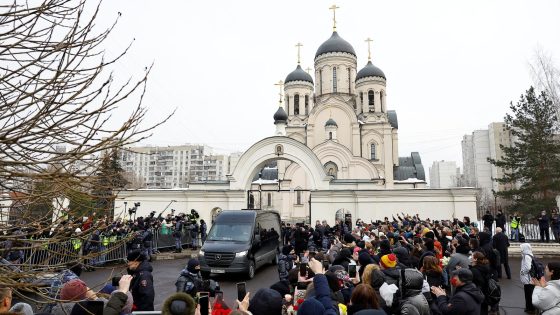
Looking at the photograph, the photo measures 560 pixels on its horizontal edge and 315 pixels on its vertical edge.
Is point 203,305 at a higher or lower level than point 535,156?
lower

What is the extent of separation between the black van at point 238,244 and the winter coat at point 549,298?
844cm

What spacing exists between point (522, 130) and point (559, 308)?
28.6 meters

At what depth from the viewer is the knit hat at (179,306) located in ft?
9.59

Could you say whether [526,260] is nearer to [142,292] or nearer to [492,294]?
[492,294]

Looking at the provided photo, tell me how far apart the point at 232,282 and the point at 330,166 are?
26.3 metres

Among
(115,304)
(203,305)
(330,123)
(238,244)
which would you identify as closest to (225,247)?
(238,244)

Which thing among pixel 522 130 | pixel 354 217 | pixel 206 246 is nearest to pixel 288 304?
pixel 206 246

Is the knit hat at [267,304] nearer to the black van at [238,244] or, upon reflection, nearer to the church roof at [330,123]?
the black van at [238,244]

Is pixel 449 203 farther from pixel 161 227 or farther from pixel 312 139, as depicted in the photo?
pixel 312 139

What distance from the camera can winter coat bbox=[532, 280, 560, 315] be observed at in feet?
14.9

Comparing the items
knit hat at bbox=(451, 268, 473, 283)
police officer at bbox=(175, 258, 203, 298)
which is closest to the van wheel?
police officer at bbox=(175, 258, 203, 298)

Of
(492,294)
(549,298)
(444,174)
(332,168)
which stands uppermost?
(444,174)

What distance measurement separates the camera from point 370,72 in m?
43.8

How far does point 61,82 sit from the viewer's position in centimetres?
316
